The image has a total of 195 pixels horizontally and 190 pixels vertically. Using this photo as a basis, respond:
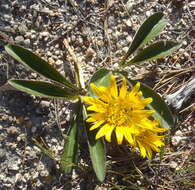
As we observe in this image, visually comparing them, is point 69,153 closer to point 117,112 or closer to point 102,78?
point 117,112

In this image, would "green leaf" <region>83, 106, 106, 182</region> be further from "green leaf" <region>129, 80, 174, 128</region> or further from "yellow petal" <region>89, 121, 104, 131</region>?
"green leaf" <region>129, 80, 174, 128</region>

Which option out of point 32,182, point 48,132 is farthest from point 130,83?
point 32,182

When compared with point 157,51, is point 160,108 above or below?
below

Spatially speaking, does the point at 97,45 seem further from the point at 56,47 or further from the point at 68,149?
the point at 68,149

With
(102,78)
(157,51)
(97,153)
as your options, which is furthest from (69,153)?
(157,51)

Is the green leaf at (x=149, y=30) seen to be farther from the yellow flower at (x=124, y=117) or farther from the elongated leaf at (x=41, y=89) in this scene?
the elongated leaf at (x=41, y=89)

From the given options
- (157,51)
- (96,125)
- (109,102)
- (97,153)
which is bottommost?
(97,153)

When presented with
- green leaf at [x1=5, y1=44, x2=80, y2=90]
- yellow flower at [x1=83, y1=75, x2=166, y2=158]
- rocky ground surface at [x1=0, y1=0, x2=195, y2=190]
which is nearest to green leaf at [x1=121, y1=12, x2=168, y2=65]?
rocky ground surface at [x1=0, y1=0, x2=195, y2=190]
